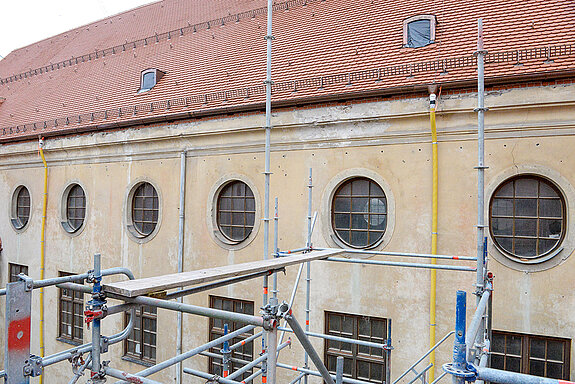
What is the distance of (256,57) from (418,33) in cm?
409

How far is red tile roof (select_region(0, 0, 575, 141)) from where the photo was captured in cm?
811

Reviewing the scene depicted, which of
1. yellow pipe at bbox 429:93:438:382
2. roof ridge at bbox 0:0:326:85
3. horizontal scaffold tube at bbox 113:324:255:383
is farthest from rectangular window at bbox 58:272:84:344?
yellow pipe at bbox 429:93:438:382

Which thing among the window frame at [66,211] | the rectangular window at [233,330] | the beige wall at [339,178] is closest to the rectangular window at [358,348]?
the beige wall at [339,178]

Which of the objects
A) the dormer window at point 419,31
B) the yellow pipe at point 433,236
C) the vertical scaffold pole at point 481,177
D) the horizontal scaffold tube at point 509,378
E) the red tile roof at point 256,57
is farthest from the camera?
the dormer window at point 419,31

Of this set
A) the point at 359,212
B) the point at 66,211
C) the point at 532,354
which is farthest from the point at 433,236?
the point at 66,211

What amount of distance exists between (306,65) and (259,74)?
49.0 inches

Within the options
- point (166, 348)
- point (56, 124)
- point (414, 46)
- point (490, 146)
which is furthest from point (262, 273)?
point (56, 124)

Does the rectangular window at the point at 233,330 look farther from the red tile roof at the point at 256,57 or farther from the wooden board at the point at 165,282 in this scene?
the wooden board at the point at 165,282

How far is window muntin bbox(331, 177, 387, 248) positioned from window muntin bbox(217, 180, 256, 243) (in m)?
2.03

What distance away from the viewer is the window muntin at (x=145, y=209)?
11242 millimetres

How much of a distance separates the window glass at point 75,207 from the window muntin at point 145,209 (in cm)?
209

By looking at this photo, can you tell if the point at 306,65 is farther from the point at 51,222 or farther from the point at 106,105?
the point at 51,222

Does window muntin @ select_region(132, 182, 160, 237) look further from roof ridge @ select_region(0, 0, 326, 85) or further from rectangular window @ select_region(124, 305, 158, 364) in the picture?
roof ridge @ select_region(0, 0, 326, 85)

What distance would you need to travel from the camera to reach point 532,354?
7156mm
